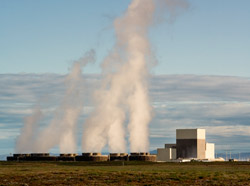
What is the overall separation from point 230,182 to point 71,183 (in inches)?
975

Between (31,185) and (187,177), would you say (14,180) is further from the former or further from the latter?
(187,177)

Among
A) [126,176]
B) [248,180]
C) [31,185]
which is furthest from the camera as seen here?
[126,176]

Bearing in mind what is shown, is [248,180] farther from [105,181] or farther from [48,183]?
[48,183]

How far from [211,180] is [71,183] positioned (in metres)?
22.7

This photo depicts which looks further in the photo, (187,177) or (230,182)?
(187,177)

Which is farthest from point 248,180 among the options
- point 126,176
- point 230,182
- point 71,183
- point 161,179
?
point 71,183

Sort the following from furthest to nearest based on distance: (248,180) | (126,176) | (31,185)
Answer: (126,176), (248,180), (31,185)

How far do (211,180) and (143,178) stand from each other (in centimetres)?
1185

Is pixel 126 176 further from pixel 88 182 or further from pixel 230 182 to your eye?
pixel 230 182

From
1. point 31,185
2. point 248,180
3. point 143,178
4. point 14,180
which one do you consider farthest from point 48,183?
point 248,180

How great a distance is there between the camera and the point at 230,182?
80.2 m

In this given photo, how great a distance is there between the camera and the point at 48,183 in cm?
8081

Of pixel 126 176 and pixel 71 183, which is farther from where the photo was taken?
pixel 126 176

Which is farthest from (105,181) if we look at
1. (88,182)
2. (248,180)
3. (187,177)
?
(248,180)
